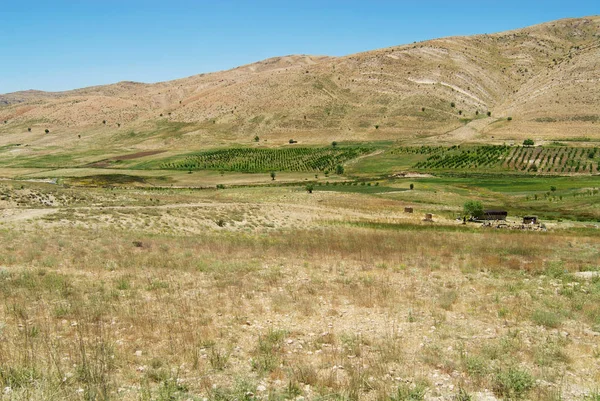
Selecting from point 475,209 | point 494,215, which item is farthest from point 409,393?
point 494,215

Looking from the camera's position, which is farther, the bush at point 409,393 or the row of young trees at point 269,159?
the row of young trees at point 269,159

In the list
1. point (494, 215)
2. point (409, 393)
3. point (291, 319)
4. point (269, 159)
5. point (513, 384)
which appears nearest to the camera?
point (409, 393)

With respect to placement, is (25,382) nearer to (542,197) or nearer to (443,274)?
(443,274)

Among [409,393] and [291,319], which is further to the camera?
[291,319]

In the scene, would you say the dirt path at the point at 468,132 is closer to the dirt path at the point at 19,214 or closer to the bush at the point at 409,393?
the dirt path at the point at 19,214

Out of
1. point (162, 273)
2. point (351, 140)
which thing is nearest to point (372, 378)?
point (162, 273)

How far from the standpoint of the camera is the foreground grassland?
30.2 feet

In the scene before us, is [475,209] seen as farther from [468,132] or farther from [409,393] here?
[468,132]

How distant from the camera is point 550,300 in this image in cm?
1559

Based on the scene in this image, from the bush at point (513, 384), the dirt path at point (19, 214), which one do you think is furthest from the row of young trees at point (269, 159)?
the bush at point (513, 384)

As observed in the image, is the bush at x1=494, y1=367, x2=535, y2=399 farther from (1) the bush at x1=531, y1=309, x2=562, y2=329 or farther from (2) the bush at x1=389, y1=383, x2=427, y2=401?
(1) the bush at x1=531, y1=309, x2=562, y2=329

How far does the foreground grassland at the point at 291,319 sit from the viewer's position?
9219 mm

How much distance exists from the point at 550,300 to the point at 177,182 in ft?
328

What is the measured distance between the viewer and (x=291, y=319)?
526 inches
